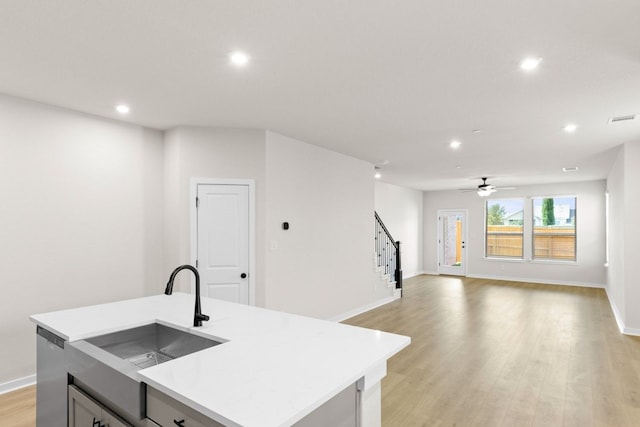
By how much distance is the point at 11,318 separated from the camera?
3303 millimetres

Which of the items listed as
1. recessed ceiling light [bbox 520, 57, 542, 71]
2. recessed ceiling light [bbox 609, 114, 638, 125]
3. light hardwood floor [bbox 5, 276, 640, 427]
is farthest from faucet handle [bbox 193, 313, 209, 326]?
recessed ceiling light [bbox 609, 114, 638, 125]

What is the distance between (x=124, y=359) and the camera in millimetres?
1955

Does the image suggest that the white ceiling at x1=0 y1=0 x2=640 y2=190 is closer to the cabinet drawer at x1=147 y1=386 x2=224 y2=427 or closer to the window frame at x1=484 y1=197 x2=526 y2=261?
the cabinet drawer at x1=147 y1=386 x2=224 y2=427

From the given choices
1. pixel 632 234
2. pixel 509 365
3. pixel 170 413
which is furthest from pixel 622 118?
pixel 170 413

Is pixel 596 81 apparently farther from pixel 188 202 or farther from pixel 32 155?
pixel 32 155

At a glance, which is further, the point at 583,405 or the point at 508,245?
the point at 508,245

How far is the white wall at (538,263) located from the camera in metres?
8.95

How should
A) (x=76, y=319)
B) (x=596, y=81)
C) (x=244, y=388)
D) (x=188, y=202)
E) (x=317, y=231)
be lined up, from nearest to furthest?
(x=244, y=388), (x=76, y=319), (x=596, y=81), (x=188, y=202), (x=317, y=231)

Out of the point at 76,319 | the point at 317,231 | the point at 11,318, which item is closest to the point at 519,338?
the point at 317,231

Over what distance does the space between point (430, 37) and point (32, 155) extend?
3.75 metres

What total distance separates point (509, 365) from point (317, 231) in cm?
291

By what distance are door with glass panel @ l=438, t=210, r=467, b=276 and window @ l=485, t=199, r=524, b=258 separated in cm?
A: 69

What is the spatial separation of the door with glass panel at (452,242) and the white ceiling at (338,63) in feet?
21.6

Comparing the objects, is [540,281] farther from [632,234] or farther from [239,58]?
[239,58]
